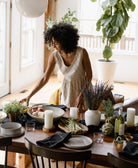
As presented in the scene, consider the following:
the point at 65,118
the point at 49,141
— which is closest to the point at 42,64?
the point at 65,118

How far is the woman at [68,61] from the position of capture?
3141 millimetres

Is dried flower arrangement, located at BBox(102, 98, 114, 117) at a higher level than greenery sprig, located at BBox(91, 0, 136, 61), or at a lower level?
lower

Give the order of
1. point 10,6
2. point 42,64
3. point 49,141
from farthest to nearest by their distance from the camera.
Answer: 1. point 42,64
2. point 10,6
3. point 49,141

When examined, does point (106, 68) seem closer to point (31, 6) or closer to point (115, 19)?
point (115, 19)

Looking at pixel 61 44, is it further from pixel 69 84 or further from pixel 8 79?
pixel 8 79

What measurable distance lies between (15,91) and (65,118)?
406 cm

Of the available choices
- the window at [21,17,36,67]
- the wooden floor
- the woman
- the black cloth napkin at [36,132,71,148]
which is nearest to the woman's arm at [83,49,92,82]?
the woman

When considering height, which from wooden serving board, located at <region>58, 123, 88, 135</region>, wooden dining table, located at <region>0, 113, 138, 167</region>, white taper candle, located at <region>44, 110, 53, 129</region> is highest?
white taper candle, located at <region>44, 110, 53, 129</region>

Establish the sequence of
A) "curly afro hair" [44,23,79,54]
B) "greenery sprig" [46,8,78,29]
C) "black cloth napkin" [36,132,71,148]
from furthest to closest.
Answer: "greenery sprig" [46,8,78,29] → "curly afro hair" [44,23,79,54] → "black cloth napkin" [36,132,71,148]

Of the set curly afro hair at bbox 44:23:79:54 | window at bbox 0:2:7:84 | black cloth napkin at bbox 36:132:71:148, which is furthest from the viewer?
window at bbox 0:2:7:84

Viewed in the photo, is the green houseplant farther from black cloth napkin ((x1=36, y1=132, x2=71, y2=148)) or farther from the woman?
black cloth napkin ((x1=36, y1=132, x2=71, y2=148))

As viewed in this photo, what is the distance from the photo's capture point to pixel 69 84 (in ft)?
11.3

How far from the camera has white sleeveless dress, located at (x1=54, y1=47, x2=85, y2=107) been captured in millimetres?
3322

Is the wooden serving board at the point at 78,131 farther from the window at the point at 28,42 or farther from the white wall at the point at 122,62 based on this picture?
the white wall at the point at 122,62
